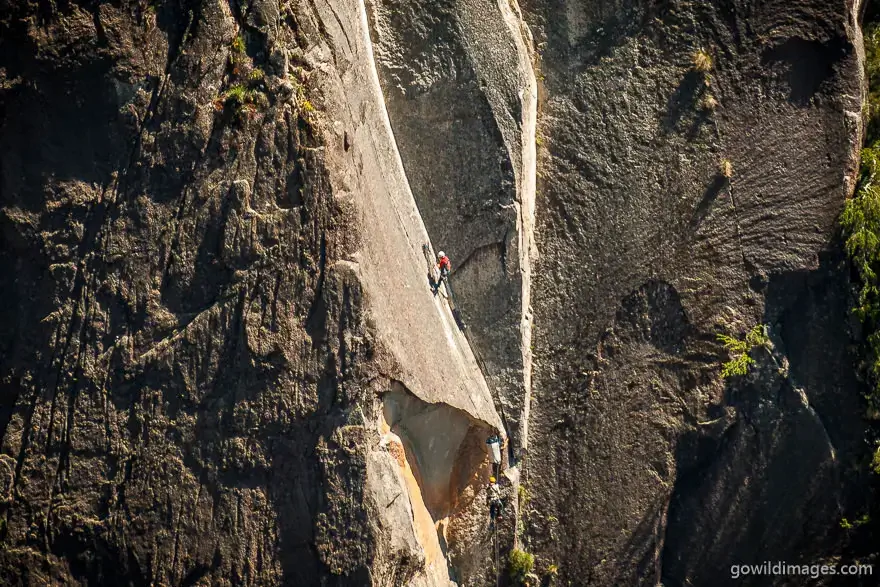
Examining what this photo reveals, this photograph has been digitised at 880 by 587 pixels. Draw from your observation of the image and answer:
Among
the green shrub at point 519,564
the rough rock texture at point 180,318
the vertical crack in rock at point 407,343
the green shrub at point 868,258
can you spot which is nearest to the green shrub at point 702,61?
the green shrub at point 868,258

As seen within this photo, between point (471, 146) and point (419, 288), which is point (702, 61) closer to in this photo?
point (471, 146)

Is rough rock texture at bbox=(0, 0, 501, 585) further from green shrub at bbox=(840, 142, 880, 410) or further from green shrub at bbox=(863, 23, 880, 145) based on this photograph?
green shrub at bbox=(863, 23, 880, 145)

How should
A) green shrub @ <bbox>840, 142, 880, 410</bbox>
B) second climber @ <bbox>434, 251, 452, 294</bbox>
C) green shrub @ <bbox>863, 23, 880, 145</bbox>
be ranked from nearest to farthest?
1. second climber @ <bbox>434, 251, 452, 294</bbox>
2. green shrub @ <bbox>840, 142, 880, 410</bbox>
3. green shrub @ <bbox>863, 23, 880, 145</bbox>

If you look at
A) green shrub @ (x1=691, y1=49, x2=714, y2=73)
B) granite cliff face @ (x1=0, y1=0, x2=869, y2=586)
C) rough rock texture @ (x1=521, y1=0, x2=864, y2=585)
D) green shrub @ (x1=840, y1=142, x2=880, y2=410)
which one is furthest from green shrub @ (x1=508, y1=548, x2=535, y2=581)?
Result: green shrub @ (x1=691, y1=49, x2=714, y2=73)

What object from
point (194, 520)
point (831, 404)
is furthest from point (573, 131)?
point (194, 520)

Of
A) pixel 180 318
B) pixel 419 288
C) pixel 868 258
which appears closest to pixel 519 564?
pixel 419 288

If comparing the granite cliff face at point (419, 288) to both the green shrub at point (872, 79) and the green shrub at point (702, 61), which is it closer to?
the green shrub at point (702, 61)

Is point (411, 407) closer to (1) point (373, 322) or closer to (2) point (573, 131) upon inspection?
(1) point (373, 322)
